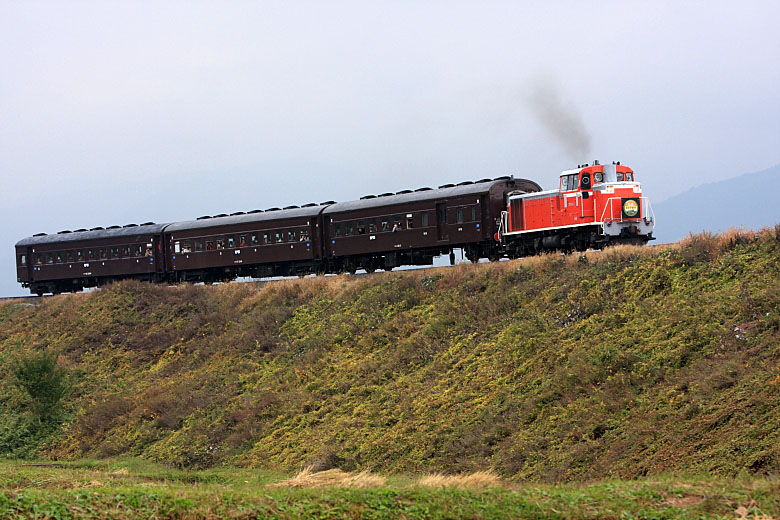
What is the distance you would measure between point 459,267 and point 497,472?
13021 mm

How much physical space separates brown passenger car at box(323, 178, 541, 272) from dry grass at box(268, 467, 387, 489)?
48.7ft

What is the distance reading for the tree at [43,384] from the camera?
3070 cm

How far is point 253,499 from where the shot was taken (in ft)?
41.3

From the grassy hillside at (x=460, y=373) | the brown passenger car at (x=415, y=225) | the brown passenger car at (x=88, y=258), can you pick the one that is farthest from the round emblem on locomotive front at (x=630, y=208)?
the brown passenger car at (x=88, y=258)

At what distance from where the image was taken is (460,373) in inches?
920

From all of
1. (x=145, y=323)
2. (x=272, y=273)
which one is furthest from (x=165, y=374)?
(x=272, y=273)

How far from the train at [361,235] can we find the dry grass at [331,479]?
1360cm

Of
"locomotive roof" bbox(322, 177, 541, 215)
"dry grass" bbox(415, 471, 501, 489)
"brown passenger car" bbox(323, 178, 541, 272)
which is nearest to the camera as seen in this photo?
"dry grass" bbox(415, 471, 501, 489)

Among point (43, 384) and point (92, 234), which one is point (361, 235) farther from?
point (92, 234)

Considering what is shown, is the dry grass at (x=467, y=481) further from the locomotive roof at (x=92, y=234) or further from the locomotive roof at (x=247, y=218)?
the locomotive roof at (x=92, y=234)

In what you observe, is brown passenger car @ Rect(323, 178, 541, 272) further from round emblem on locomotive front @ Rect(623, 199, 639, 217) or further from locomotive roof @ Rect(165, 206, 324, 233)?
round emblem on locomotive front @ Rect(623, 199, 639, 217)

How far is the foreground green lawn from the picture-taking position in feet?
38.1

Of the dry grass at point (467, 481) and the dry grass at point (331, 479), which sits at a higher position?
the dry grass at point (467, 481)

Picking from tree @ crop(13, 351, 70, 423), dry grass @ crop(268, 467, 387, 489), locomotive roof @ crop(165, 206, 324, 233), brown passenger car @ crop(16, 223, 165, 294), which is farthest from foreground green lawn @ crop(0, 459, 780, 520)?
brown passenger car @ crop(16, 223, 165, 294)
